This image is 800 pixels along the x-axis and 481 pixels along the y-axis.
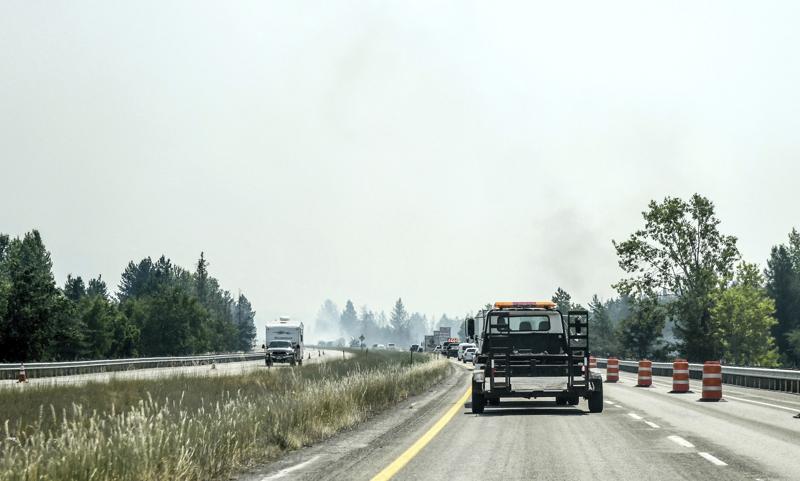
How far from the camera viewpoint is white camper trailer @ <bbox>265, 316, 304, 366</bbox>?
61812 mm

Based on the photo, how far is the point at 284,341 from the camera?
2489 inches

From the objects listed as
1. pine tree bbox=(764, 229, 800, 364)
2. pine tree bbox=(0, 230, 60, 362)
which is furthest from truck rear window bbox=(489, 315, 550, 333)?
pine tree bbox=(764, 229, 800, 364)

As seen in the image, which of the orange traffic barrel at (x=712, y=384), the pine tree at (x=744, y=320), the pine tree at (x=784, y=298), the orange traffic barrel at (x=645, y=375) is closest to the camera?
the orange traffic barrel at (x=712, y=384)

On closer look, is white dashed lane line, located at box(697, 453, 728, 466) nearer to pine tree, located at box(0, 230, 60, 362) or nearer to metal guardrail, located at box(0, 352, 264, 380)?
metal guardrail, located at box(0, 352, 264, 380)

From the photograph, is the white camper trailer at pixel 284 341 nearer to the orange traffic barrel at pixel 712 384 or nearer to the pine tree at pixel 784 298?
the orange traffic barrel at pixel 712 384

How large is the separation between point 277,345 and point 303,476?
174 feet

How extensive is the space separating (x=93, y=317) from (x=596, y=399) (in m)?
95.9

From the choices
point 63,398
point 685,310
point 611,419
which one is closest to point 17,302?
point 63,398

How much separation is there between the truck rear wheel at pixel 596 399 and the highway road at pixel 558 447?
0.23 metres

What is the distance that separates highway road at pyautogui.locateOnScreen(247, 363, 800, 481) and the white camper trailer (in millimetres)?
41593

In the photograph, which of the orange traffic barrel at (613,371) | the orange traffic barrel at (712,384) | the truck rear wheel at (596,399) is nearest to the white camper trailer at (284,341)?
the orange traffic barrel at (613,371)

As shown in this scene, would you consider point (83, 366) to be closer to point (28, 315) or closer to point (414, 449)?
point (28, 315)

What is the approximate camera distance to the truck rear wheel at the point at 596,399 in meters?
19.3

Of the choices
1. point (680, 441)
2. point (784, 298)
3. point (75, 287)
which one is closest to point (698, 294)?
point (784, 298)
